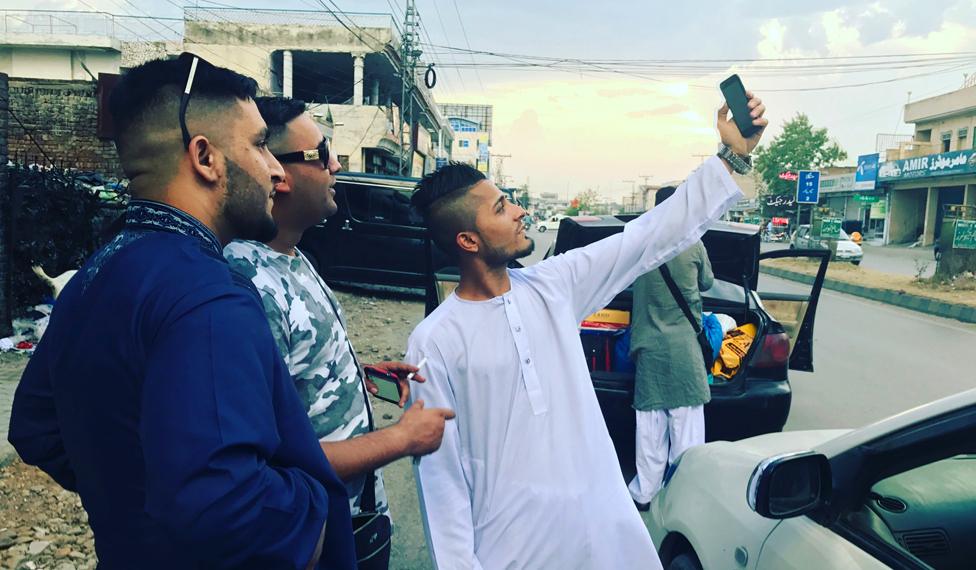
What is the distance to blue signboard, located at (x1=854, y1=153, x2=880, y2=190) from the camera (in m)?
44.6

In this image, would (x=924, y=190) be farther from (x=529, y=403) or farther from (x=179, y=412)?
(x=179, y=412)

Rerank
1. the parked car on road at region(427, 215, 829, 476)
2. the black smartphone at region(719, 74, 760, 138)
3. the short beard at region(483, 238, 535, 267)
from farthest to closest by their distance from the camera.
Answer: the parked car on road at region(427, 215, 829, 476), the short beard at region(483, 238, 535, 267), the black smartphone at region(719, 74, 760, 138)

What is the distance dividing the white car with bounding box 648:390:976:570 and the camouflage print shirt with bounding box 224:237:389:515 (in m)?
1.07

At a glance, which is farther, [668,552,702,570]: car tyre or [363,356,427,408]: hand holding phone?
[668,552,702,570]: car tyre

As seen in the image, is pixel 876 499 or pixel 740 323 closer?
pixel 876 499

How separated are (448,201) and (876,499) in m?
1.44

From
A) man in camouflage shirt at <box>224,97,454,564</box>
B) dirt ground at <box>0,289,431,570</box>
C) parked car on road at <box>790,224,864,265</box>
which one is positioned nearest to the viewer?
man in camouflage shirt at <box>224,97,454,564</box>

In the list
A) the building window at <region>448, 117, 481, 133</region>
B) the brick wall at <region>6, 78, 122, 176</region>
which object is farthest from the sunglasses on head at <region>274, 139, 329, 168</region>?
the building window at <region>448, 117, 481, 133</region>

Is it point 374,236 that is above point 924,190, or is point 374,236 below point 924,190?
below

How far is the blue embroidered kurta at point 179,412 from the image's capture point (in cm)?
96

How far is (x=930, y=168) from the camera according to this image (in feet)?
127

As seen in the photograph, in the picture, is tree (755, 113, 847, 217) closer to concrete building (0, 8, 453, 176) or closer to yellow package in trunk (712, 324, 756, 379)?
concrete building (0, 8, 453, 176)

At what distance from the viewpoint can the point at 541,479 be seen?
1.89 meters

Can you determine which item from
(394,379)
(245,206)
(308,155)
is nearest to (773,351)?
(394,379)
